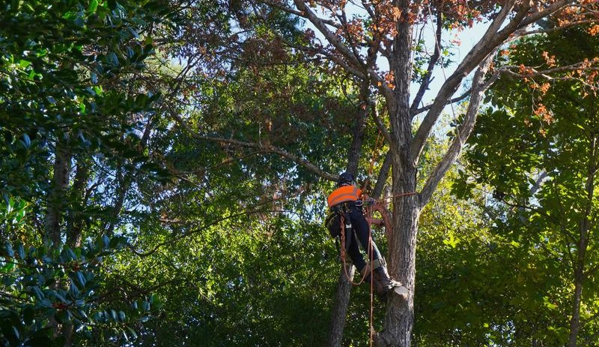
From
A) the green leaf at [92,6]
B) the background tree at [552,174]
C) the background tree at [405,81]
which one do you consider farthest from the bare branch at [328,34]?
the green leaf at [92,6]

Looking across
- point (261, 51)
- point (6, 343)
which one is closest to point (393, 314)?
point (261, 51)

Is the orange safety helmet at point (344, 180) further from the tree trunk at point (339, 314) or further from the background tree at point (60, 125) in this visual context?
the tree trunk at point (339, 314)

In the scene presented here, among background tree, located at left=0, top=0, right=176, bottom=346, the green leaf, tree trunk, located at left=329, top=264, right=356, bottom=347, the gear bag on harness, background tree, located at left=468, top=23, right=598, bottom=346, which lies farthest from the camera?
tree trunk, located at left=329, top=264, right=356, bottom=347

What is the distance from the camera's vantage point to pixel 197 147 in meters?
14.9

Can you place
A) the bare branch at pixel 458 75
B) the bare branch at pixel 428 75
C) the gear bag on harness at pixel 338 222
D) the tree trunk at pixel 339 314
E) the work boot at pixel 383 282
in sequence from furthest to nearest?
the tree trunk at pixel 339 314
the bare branch at pixel 428 75
the gear bag on harness at pixel 338 222
the bare branch at pixel 458 75
the work boot at pixel 383 282

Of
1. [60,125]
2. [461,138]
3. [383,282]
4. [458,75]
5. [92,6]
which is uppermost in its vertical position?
[458,75]

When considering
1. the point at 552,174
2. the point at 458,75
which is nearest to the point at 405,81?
the point at 458,75

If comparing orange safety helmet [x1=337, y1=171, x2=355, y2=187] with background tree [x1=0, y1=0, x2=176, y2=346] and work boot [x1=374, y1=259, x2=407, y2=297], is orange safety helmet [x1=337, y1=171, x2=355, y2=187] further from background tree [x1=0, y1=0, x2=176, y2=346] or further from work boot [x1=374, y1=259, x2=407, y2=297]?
background tree [x1=0, y1=0, x2=176, y2=346]

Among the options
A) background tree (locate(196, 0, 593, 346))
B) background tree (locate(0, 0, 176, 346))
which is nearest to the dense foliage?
background tree (locate(196, 0, 593, 346))

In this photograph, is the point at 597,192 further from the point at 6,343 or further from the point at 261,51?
the point at 6,343

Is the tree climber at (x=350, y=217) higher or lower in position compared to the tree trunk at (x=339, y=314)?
lower

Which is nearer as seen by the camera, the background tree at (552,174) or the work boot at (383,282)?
the work boot at (383,282)

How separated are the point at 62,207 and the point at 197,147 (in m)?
10.3

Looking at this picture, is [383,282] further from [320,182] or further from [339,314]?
[320,182]
